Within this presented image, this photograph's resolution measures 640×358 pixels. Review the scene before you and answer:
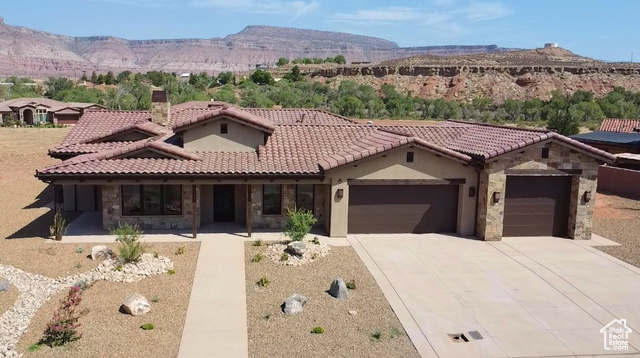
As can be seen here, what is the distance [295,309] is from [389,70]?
103113mm

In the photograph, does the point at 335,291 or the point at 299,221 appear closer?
the point at 335,291

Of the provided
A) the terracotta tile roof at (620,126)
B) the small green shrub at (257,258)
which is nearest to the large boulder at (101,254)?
the small green shrub at (257,258)

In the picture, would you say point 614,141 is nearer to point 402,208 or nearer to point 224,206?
point 402,208

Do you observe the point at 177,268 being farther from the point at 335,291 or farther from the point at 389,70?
the point at 389,70

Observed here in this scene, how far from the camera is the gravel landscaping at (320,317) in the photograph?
11586 millimetres

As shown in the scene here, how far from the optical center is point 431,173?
67.1ft

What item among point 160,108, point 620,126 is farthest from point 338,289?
point 620,126

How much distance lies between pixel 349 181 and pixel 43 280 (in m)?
9.96

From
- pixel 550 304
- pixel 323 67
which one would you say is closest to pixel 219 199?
pixel 550 304

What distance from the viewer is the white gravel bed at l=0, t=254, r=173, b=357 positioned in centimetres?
1229

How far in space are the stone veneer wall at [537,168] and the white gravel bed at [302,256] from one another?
5806 millimetres

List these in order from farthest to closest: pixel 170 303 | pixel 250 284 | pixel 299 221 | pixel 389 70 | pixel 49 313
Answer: pixel 389 70
pixel 299 221
pixel 250 284
pixel 170 303
pixel 49 313

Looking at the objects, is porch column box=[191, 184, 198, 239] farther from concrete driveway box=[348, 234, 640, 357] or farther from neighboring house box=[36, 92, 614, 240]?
concrete driveway box=[348, 234, 640, 357]

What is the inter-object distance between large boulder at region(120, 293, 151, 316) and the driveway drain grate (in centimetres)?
676
